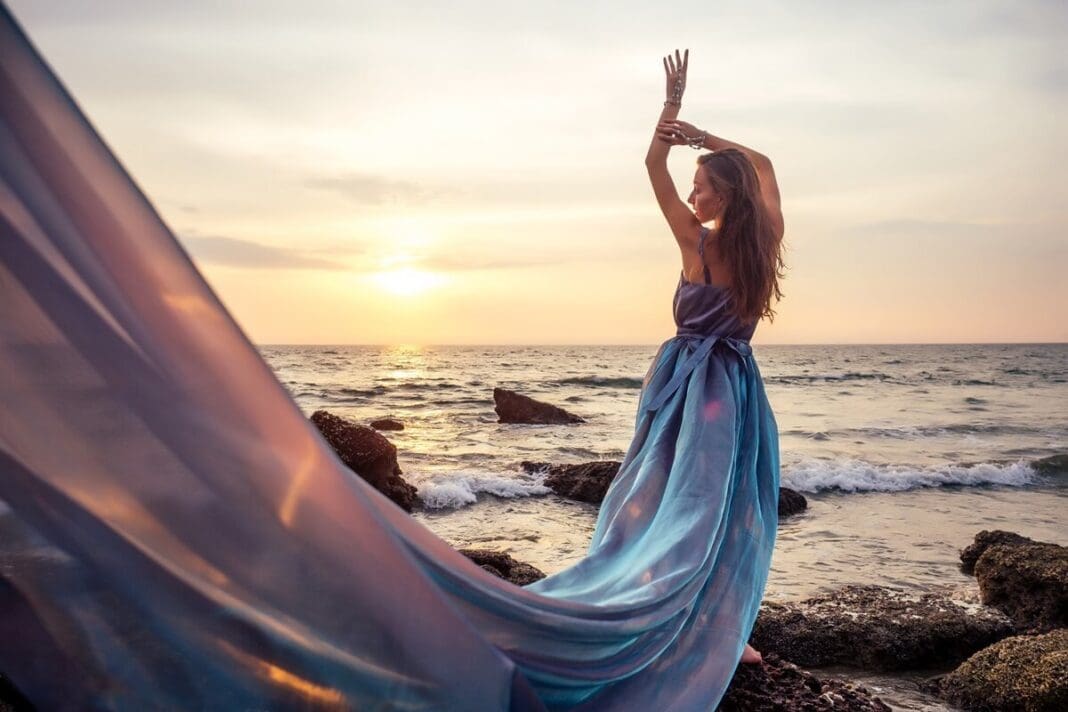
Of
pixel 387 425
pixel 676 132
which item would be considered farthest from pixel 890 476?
pixel 387 425

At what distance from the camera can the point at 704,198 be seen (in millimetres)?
3689

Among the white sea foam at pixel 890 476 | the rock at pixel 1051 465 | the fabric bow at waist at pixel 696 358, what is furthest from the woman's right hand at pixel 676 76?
the rock at pixel 1051 465

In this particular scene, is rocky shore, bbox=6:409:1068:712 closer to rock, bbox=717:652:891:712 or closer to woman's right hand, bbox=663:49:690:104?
rock, bbox=717:652:891:712

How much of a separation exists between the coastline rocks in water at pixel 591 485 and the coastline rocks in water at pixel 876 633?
4.72 meters

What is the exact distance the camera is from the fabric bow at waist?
379 centimetres

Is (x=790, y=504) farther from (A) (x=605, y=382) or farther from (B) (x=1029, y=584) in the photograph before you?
(A) (x=605, y=382)

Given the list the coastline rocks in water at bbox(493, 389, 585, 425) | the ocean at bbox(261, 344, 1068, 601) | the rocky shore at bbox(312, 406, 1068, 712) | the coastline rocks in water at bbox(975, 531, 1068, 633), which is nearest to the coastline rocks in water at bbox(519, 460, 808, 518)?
the ocean at bbox(261, 344, 1068, 601)

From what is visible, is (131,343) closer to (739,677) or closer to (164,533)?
(164,533)

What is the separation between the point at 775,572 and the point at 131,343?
603cm

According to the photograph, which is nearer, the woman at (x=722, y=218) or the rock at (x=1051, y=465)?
the woman at (x=722, y=218)

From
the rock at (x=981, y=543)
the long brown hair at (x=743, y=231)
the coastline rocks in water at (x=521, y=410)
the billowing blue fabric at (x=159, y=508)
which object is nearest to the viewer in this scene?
the billowing blue fabric at (x=159, y=508)

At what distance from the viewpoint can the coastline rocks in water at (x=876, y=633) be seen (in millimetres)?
4602

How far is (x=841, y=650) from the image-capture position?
15.2 ft

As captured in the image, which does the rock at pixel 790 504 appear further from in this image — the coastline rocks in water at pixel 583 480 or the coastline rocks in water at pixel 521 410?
the coastline rocks in water at pixel 521 410
